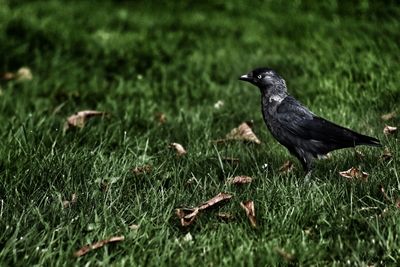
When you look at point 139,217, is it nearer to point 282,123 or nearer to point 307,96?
point 282,123

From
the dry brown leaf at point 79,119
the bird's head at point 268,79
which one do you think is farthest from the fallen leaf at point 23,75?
the bird's head at point 268,79

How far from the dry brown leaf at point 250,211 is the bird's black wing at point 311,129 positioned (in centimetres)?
77

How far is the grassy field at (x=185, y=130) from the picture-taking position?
2785 mm

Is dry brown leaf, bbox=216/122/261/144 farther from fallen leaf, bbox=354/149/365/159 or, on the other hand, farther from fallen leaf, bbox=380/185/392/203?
fallen leaf, bbox=380/185/392/203

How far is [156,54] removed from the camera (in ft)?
23.4

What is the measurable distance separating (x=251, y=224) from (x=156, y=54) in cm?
444

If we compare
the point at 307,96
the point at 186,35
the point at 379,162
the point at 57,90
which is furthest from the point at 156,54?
the point at 379,162

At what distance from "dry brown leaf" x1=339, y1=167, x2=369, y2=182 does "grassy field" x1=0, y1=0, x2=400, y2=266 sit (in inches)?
2.5

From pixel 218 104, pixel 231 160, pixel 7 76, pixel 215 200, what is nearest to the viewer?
pixel 215 200

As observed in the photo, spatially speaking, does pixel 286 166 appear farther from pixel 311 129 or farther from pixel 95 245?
pixel 95 245

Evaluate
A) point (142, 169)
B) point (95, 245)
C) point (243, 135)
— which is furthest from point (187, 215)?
point (243, 135)

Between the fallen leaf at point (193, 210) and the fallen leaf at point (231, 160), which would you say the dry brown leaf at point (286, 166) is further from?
the fallen leaf at point (193, 210)

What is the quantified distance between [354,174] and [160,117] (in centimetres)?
227

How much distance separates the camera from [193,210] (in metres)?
3.10
